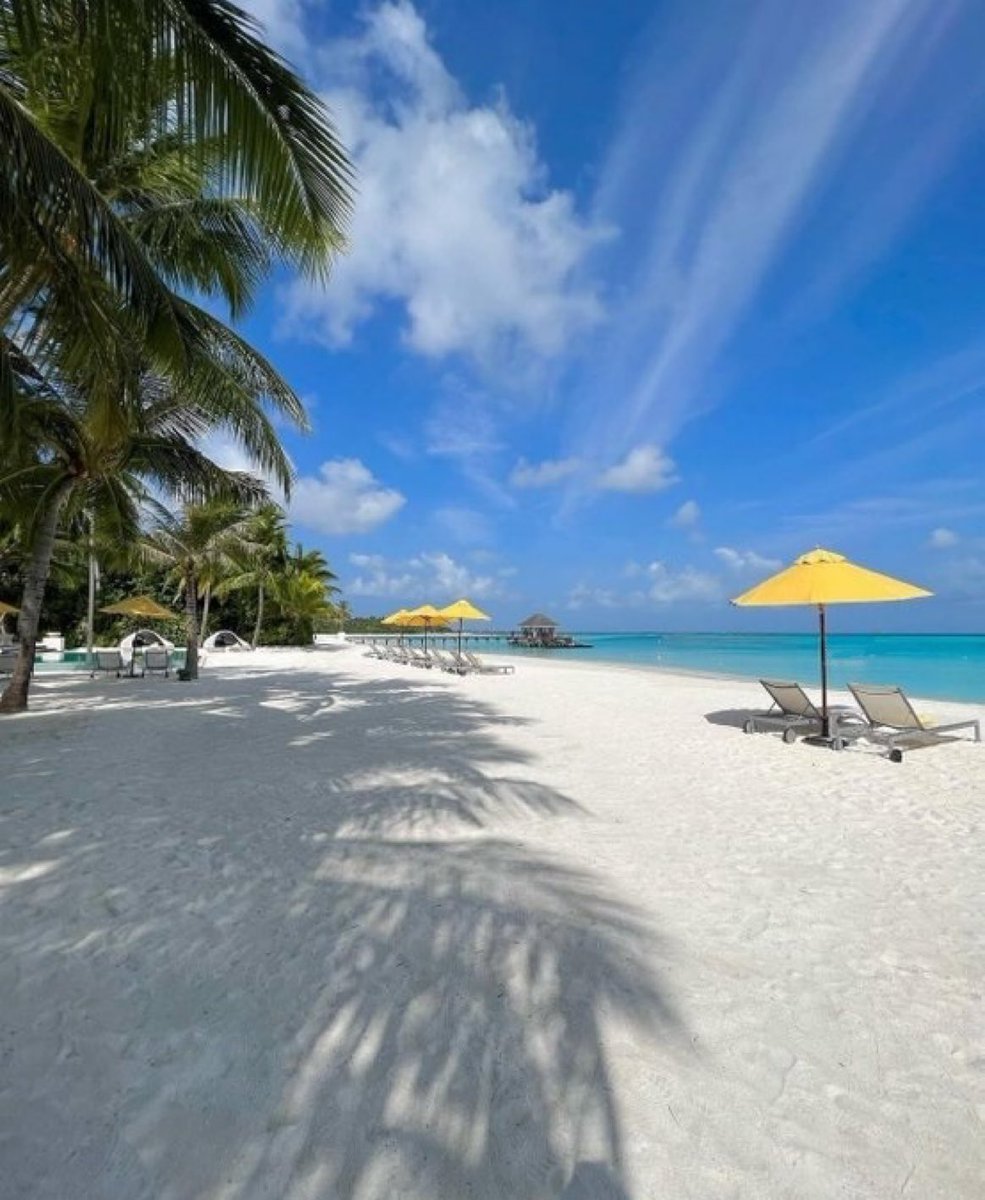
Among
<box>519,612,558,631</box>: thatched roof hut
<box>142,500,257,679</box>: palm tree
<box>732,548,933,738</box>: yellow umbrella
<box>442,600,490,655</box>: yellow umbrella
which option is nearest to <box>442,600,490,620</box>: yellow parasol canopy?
<box>442,600,490,655</box>: yellow umbrella

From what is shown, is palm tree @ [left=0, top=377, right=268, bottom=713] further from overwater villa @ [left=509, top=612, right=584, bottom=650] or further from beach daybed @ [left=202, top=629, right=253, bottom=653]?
overwater villa @ [left=509, top=612, right=584, bottom=650]

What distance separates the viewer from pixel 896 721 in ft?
26.0

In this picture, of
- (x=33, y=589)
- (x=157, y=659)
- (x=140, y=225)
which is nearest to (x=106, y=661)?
(x=157, y=659)

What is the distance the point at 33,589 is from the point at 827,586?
10952 millimetres

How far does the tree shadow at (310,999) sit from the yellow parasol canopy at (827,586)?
455 cm

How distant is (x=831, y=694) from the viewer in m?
14.4

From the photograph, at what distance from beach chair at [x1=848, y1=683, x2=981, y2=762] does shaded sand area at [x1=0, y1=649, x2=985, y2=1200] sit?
2081 mm

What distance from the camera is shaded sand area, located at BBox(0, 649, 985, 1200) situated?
5.89 feet

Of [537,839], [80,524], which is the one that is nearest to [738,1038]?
[537,839]

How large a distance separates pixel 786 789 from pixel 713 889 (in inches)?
104

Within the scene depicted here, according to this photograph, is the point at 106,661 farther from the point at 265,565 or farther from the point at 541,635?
the point at 541,635

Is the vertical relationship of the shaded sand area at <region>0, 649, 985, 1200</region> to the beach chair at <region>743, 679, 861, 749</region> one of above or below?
below

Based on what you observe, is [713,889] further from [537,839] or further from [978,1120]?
[978,1120]

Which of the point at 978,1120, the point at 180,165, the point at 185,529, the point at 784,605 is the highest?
the point at 180,165
